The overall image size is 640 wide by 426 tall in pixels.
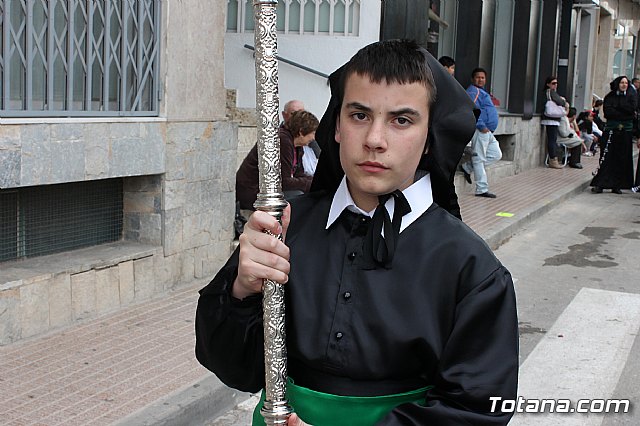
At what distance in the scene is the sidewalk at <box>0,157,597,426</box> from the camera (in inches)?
170

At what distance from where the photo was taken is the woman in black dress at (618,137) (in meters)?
14.4

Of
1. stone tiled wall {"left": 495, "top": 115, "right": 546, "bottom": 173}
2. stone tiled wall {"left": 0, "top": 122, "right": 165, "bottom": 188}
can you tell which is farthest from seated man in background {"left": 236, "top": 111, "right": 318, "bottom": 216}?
stone tiled wall {"left": 495, "top": 115, "right": 546, "bottom": 173}

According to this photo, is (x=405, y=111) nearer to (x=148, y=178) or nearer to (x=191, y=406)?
(x=191, y=406)

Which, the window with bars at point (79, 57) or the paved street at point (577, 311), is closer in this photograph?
the paved street at point (577, 311)

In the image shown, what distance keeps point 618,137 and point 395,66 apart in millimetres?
13666

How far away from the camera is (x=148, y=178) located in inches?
258

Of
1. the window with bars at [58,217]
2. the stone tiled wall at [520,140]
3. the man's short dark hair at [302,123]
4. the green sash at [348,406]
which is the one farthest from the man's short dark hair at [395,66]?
the stone tiled wall at [520,140]

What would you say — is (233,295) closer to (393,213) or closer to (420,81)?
(393,213)

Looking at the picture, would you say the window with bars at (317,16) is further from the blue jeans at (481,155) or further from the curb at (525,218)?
the blue jeans at (481,155)

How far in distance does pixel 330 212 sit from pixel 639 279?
705 cm

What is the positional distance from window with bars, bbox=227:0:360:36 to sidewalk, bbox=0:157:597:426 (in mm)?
4729

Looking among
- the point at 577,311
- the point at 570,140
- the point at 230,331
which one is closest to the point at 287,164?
the point at 577,311

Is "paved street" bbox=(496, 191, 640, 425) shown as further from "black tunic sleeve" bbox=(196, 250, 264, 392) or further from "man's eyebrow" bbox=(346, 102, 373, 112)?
"man's eyebrow" bbox=(346, 102, 373, 112)

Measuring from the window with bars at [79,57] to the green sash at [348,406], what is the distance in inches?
153
